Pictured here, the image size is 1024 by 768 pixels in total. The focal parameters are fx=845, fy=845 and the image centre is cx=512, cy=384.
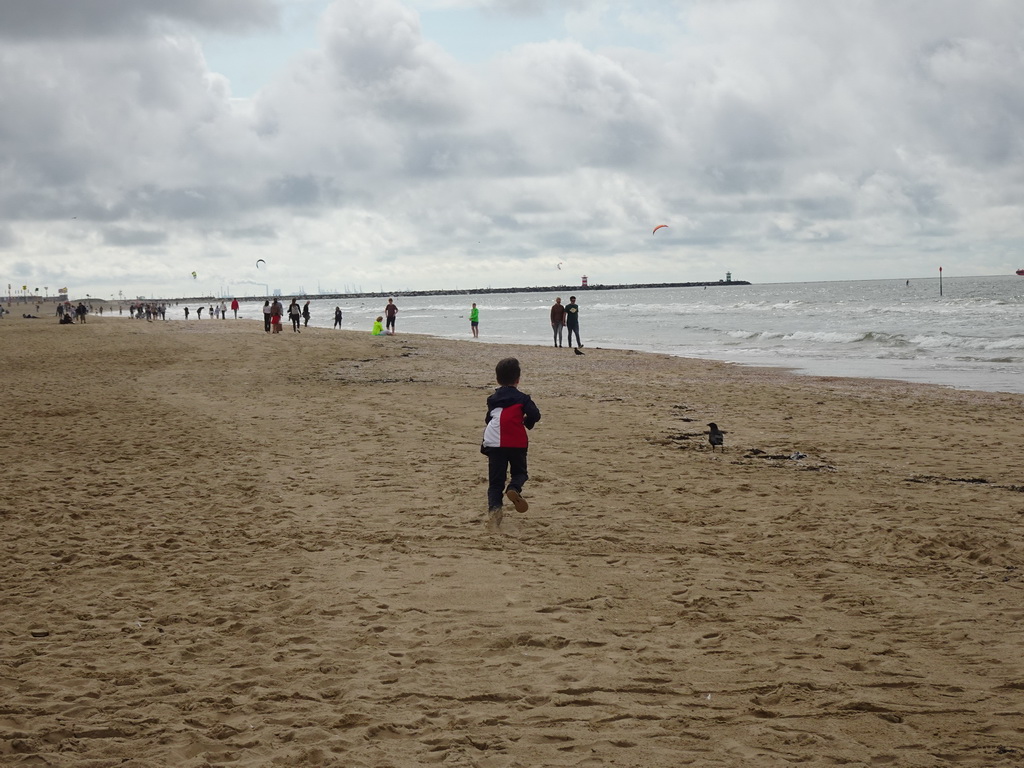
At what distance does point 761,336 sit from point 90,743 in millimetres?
33646

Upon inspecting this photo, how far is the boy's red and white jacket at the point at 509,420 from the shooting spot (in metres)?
6.67

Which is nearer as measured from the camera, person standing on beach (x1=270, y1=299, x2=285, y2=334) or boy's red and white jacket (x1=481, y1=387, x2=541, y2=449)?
boy's red and white jacket (x1=481, y1=387, x2=541, y2=449)

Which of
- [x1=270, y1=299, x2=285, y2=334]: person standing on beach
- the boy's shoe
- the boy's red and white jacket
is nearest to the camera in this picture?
the boy's shoe

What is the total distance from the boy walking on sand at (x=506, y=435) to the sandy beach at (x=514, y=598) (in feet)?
1.10

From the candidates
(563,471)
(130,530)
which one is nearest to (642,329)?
(563,471)

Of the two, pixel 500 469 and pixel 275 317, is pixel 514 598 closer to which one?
pixel 500 469

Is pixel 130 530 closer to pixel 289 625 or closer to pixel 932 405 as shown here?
pixel 289 625

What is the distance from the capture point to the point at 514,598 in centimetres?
503

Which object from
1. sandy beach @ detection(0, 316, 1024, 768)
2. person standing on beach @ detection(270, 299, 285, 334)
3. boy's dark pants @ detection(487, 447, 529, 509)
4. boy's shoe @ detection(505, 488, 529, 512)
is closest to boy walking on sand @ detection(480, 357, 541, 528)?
boy's dark pants @ detection(487, 447, 529, 509)

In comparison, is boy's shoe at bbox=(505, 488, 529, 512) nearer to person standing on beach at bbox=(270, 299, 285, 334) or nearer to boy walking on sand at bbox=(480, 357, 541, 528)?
boy walking on sand at bbox=(480, 357, 541, 528)

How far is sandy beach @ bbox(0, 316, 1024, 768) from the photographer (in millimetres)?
3486

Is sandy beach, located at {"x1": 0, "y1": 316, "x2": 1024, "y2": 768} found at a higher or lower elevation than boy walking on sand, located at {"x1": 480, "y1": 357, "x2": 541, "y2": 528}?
lower

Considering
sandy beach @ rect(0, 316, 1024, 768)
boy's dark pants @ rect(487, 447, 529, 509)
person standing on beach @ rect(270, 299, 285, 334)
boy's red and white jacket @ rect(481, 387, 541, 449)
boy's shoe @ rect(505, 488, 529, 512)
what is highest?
person standing on beach @ rect(270, 299, 285, 334)

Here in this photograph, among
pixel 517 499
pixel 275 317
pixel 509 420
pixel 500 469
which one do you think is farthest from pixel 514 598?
pixel 275 317
